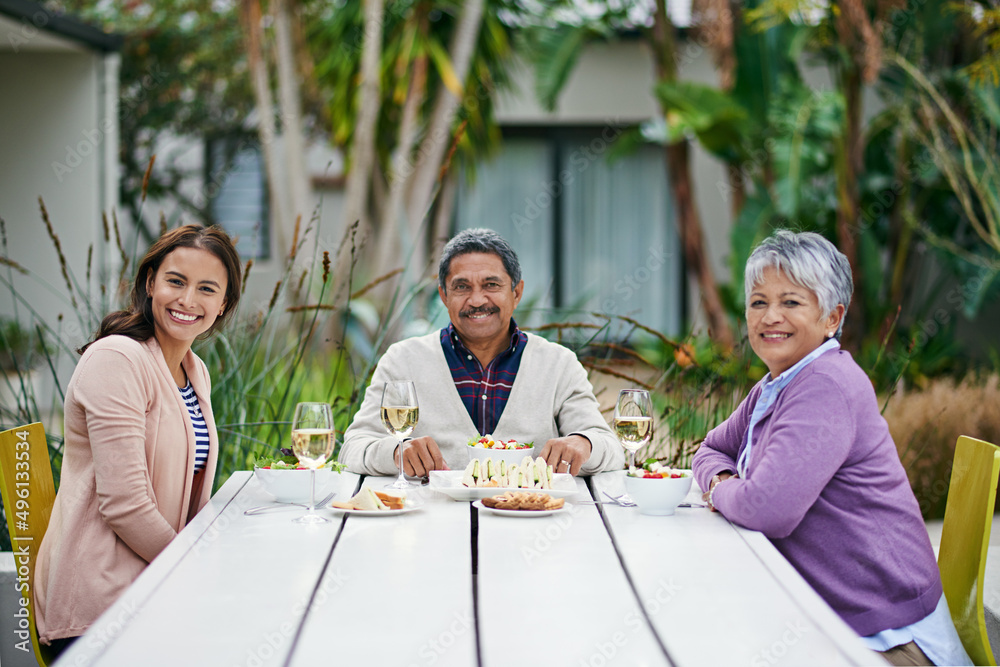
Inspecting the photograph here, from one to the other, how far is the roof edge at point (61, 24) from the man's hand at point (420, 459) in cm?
482

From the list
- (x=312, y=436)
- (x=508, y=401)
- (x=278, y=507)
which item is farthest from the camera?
(x=508, y=401)

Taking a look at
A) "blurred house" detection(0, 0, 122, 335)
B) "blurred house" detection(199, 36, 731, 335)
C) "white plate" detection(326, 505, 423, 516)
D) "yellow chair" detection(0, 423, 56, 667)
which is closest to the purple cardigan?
"white plate" detection(326, 505, 423, 516)

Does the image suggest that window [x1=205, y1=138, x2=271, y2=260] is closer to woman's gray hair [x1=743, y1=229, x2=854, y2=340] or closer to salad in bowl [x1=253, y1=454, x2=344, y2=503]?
salad in bowl [x1=253, y1=454, x2=344, y2=503]

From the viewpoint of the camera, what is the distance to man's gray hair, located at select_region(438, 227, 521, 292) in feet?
8.86

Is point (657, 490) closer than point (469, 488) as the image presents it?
Yes

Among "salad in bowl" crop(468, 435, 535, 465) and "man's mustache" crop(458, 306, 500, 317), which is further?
"man's mustache" crop(458, 306, 500, 317)

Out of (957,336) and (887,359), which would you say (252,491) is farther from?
(957,336)

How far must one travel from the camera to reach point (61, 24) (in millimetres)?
6477

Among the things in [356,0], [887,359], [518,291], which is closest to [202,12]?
[356,0]

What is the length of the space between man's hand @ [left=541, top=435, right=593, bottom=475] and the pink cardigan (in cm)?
88

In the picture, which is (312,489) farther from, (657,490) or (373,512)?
(657,490)

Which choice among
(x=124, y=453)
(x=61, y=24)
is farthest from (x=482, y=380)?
(x=61, y=24)

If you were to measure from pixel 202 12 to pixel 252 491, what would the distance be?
9.30m

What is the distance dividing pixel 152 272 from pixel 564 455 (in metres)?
1.09
